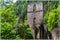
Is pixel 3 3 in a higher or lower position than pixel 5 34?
higher

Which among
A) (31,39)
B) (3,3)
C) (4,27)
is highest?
(3,3)

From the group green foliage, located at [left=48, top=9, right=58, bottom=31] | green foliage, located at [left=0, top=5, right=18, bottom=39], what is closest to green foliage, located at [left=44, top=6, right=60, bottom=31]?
green foliage, located at [left=48, top=9, right=58, bottom=31]

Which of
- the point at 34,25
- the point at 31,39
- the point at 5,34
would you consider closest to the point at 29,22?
the point at 34,25

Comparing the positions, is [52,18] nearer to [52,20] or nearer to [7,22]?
[52,20]

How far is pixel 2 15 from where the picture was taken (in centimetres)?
252

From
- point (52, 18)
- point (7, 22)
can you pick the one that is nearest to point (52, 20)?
point (52, 18)

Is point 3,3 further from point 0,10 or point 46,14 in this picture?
point 46,14

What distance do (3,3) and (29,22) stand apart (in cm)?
50

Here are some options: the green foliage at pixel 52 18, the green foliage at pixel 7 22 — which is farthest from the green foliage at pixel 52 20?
the green foliage at pixel 7 22

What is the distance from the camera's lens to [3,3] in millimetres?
2525

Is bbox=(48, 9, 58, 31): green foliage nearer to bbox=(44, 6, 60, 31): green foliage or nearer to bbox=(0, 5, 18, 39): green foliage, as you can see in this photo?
bbox=(44, 6, 60, 31): green foliage

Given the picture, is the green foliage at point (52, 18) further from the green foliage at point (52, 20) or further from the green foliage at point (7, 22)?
the green foliage at point (7, 22)

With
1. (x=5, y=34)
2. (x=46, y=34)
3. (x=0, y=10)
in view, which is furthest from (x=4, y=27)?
(x=46, y=34)

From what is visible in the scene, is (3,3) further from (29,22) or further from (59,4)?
(59,4)
